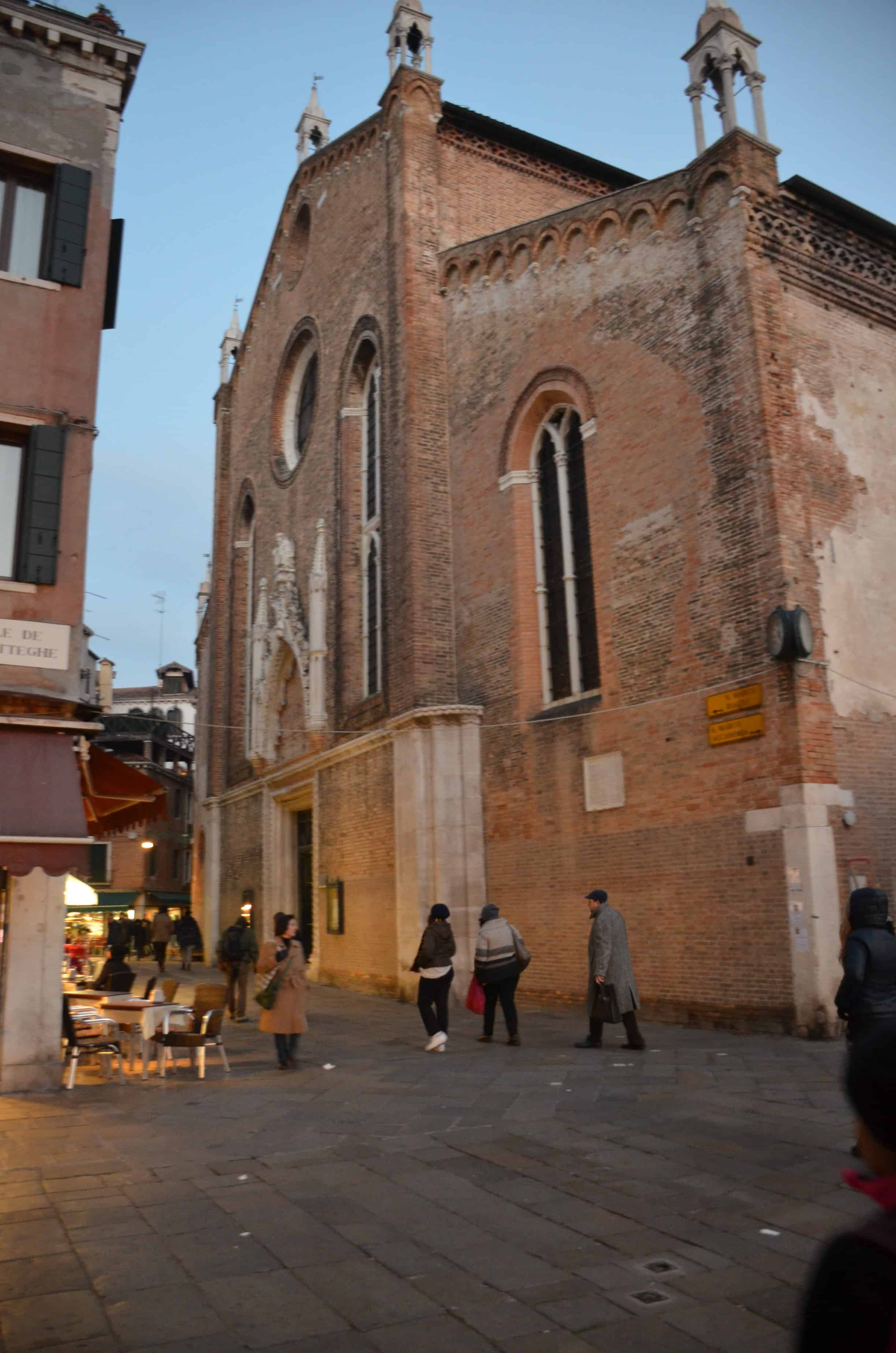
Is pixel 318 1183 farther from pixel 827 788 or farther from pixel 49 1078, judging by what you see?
pixel 827 788

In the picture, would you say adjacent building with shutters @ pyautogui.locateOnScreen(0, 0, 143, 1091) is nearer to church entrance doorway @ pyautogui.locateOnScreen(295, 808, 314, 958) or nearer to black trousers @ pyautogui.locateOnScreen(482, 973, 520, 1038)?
black trousers @ pyautogui.locateOnScreen(482, 973, 520, 1038)

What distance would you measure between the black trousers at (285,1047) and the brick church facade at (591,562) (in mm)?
4612

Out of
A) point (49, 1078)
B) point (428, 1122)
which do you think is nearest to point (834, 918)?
point (428, 1122)

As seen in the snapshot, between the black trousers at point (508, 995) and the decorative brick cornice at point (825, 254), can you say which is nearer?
the black trousers at point (508, 995)

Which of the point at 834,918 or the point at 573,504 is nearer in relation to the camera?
the point at 834,918

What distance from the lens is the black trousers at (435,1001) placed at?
10406mm

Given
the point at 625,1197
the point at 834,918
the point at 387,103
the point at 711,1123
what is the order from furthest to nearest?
the point at 387,103
the point at 834,918
the point at 711,1123
the point at 625,1197

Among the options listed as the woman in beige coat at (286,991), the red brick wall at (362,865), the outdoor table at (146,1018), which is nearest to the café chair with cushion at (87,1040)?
the outdoor table at (146,1018)

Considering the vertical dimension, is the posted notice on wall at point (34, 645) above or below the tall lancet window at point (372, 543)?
below

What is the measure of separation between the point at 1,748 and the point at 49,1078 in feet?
9.38

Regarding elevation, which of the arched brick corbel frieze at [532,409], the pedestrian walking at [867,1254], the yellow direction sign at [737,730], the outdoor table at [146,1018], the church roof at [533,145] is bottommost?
the outdoor table at [146,1018]

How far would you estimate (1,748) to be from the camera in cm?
889

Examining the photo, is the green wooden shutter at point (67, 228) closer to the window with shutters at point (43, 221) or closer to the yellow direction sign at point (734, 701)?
the window with shutters at point (43, 221)

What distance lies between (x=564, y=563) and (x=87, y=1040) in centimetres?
882
